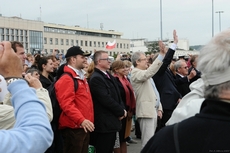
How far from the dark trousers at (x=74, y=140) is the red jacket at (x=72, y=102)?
0.29 feet

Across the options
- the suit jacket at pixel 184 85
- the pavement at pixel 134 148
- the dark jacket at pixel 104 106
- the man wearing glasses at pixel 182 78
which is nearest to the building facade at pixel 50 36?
the man wearing glasses at pixel 182 78

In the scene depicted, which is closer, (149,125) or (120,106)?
(120,106)

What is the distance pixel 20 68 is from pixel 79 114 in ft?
9.70

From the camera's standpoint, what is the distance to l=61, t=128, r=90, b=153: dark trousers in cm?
492

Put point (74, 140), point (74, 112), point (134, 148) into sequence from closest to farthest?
point (74, 112), point (74, 140), point (134, 148)

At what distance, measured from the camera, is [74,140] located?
194 inches

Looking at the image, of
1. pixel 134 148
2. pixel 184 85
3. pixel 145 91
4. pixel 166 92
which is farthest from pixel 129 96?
pixel 184 85

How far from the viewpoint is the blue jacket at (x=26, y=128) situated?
1.58m

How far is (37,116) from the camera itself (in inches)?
66.0

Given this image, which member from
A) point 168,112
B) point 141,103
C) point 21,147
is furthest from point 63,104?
point 21,147

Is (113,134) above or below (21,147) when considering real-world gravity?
below

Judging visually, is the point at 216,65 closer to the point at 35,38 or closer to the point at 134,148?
the point at 134,148

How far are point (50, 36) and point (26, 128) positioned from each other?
333ft

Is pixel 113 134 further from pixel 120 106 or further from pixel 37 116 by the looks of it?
pixel 37 116
